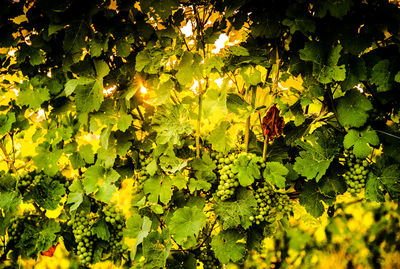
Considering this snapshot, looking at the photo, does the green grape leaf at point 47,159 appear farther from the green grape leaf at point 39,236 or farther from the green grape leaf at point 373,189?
the green grape leaf at point 373,189

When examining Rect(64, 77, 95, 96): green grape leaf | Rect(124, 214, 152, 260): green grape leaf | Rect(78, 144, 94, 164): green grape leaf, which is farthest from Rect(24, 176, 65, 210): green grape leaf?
Rect(64, 77, 95, 96): green grape leaf

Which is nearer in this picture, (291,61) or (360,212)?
(291,61)

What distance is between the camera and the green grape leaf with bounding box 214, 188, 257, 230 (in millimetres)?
1346

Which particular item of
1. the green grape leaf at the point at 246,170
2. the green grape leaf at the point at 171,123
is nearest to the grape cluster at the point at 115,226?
the green grape leaf at the point at 171,123

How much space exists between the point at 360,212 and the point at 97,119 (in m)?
2.63

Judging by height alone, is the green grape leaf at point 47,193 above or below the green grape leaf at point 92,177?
below

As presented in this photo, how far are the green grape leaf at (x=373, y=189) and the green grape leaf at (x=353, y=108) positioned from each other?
0.25m

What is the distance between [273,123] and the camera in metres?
1.38

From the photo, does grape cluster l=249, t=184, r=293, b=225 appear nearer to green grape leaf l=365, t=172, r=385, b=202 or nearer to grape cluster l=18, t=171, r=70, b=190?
green grape leaf l=365, t=172, r=385, b=202

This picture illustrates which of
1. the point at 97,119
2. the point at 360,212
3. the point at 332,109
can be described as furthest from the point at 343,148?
the point at 360,212

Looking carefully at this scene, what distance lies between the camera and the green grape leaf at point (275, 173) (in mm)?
1301

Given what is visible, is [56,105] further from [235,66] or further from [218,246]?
[218,246]

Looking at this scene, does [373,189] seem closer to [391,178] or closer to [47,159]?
[391,178]

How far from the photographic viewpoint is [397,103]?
125 cm
